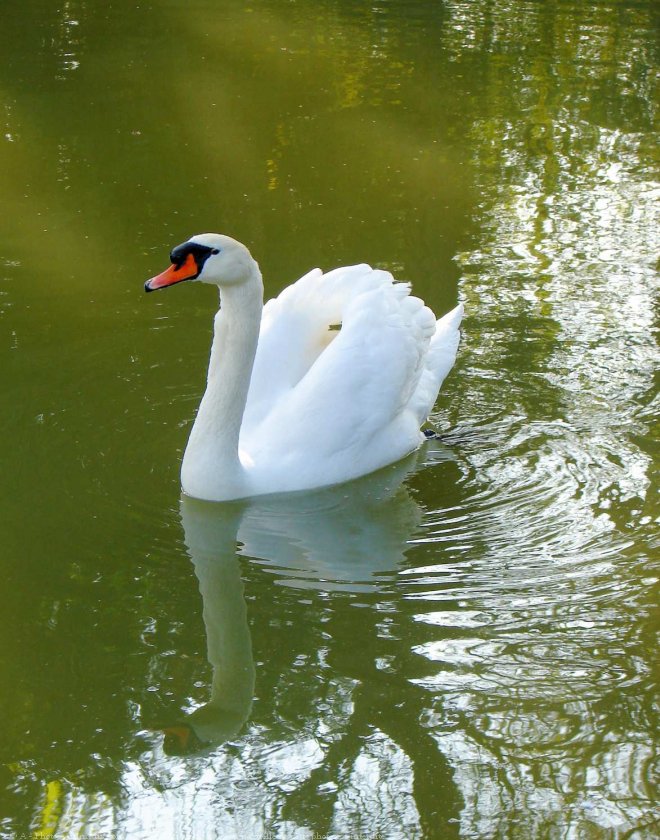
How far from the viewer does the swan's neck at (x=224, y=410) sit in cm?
595

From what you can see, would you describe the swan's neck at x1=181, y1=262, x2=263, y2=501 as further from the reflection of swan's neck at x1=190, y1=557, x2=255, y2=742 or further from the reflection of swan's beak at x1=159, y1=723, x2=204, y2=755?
the reflection of swan's beak at x1=159, y1=723, x2=204, y2=755

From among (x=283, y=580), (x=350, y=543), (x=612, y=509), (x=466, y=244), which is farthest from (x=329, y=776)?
(x=466, y=244)

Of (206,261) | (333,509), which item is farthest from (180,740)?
(206,261)

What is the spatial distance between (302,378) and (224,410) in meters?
0.68

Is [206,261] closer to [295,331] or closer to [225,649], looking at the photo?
[295,331]

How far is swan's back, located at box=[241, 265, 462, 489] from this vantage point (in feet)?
20.2

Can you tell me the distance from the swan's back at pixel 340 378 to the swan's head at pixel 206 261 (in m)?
0.83

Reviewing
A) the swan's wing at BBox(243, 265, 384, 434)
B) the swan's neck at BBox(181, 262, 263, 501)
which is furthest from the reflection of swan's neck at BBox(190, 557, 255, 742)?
the swan's wing at BBox(243, 265, 384, 434)

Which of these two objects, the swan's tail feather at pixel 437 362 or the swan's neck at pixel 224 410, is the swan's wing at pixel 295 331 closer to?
the swan's neck at pixel 224 410

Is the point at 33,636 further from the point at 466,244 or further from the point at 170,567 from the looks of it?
the point at 466,244

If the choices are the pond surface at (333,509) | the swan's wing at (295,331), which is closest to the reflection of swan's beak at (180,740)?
the pond surface at (333,509)

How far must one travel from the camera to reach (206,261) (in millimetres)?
5555

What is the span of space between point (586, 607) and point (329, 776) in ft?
4.71

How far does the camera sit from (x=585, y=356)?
755 centimetres
